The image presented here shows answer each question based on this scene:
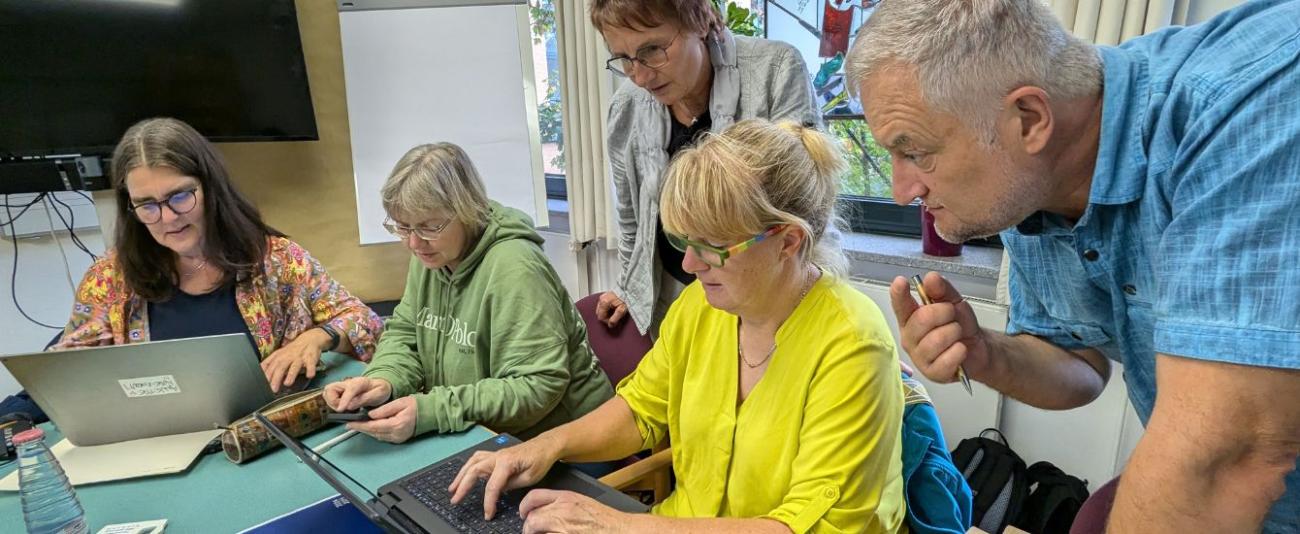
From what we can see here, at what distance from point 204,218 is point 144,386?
0.60m

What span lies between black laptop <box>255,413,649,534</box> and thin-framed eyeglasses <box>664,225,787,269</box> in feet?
1.31

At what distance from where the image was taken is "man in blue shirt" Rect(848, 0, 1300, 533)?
61 cm

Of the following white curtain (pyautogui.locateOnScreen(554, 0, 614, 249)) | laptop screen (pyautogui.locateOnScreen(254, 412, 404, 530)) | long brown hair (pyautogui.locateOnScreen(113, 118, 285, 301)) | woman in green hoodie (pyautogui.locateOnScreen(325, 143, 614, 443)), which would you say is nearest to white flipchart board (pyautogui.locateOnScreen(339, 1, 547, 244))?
white curtain (pyautogui.locateOnScreen(554, 0, 614, 249))

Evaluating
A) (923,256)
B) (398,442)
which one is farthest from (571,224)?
(398,442)

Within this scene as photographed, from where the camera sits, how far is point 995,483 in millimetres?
1977

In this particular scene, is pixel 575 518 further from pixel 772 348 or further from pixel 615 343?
pixel 615 343

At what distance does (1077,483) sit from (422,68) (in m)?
2.66

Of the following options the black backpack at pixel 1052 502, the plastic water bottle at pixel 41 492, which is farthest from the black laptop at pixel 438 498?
the black backpack at pixel 1052 502

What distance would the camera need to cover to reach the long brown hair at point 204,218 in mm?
1622

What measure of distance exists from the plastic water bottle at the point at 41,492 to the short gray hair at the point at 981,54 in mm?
1288

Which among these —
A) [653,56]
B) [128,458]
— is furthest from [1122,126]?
[128,458]

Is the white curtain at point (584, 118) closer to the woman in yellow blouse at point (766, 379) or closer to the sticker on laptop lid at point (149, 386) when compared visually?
the woman in yellow blouse at point (766, 379)

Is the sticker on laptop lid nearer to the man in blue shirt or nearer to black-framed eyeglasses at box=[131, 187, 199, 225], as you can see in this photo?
black-framed eyeglasses at box=[131, 187, 199, 225]

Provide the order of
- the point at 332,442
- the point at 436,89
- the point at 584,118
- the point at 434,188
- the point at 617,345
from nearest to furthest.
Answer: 1. the point at 332,442
2. the point at 434,188
3. the point at 617,345
4. the point at 436,89
5. the point at 584,118
